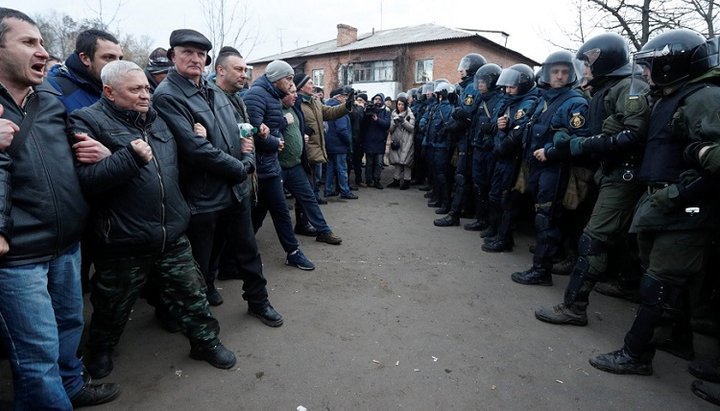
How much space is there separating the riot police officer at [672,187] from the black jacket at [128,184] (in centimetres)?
290

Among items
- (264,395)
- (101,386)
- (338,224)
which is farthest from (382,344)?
(338,224)

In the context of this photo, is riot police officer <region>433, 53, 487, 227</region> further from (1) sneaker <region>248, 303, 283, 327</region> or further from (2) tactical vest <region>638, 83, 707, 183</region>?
(1) sneaker <region>248, 303, 283, 327</region>

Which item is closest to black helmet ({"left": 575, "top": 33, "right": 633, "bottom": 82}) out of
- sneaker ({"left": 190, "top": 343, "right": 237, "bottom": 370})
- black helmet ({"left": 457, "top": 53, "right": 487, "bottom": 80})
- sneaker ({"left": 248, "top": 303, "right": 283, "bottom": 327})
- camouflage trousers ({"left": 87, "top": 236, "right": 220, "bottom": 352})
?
black helmet ({"left": 457, "top": 53, "right": 487, "bottom": 80})

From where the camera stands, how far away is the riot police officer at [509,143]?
4.66 m

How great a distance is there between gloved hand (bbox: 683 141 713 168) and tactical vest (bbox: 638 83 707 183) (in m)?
0.15

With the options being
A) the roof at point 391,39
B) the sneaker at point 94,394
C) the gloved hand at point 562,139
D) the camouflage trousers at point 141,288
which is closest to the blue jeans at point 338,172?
the gloved hand at point 562,139

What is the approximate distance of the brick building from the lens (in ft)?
80.4

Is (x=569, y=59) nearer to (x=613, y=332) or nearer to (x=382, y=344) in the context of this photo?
(x=613, y=332)

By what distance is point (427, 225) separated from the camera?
20.4ft

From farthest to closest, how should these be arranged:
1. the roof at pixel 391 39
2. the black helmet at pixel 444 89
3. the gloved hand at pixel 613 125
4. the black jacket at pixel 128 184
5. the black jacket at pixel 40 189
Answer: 1. the roof at pixel 391 39
2. the black helmet at pixel 444 89
3. the gloved hand at pixel 613 125
4. the black jacket at pixel 128 184
5. the black jacket at pixel 40 189

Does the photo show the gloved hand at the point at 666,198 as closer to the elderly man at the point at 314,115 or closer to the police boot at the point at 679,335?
the police boot at the point at 679,335

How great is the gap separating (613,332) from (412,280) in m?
1.74

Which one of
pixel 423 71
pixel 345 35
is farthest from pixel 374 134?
pixel 345 35

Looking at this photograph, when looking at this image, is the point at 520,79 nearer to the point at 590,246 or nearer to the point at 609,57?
the point at 609,57
